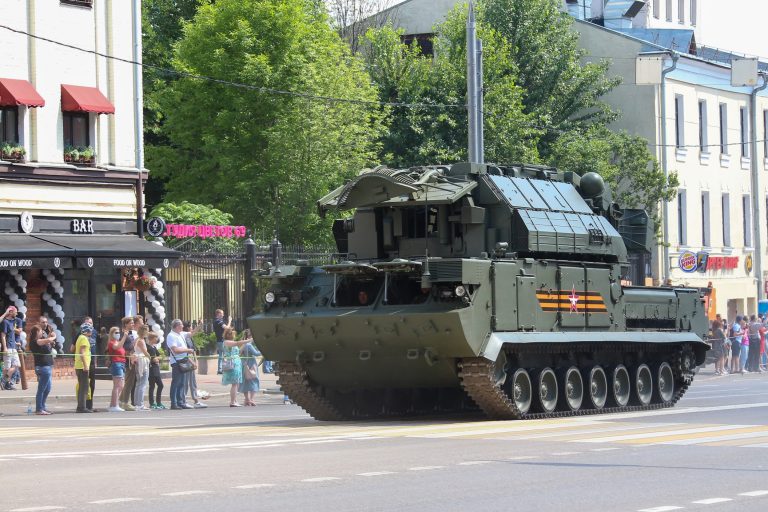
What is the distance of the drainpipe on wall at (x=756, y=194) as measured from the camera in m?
57.8

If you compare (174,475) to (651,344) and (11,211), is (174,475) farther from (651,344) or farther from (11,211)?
(11,211)

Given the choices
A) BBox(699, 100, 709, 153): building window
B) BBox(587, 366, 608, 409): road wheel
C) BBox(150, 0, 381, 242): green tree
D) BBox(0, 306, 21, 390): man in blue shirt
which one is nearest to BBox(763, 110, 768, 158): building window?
BBox(699, 100, 709, 153): building window

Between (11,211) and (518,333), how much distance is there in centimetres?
1753

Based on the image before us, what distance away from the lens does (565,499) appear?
38.5 feet

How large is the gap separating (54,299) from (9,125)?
4.20m

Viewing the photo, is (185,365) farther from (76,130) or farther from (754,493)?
(754,493)

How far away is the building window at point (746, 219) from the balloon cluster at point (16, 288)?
3313 cm

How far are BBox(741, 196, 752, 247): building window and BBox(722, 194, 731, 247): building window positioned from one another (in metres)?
1.28

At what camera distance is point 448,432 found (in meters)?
18.5

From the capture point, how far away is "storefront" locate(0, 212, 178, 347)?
34094mm

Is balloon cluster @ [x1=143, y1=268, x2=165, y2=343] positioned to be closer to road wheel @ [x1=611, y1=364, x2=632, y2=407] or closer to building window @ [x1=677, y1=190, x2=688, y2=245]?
road wheel @ [x1=611, y1=364, x2=632, y2=407]

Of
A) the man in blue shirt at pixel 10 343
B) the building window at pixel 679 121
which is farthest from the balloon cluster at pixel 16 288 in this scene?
the building window at pixel 679 121

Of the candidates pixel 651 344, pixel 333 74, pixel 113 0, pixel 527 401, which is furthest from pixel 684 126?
pixel 527 401

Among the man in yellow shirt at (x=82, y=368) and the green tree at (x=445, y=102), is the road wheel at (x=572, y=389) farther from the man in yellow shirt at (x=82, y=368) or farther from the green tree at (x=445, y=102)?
the green tree at (x=445, y=102)
